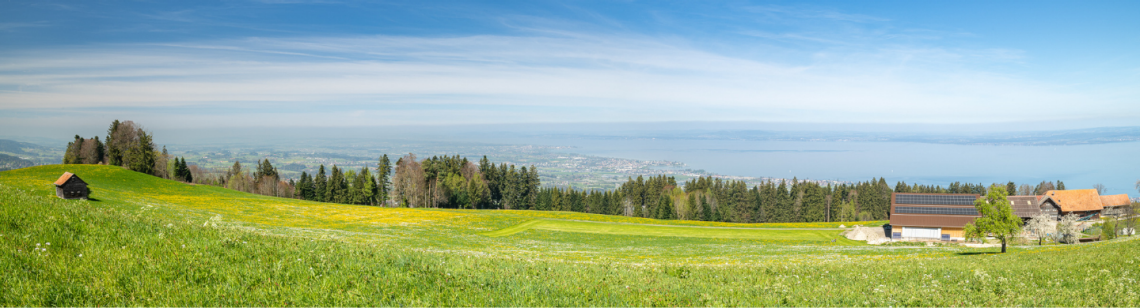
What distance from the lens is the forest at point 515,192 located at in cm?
8900

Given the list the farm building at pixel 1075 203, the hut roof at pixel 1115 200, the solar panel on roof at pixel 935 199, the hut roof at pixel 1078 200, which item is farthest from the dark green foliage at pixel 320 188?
the hut roof at pixel 1115 200

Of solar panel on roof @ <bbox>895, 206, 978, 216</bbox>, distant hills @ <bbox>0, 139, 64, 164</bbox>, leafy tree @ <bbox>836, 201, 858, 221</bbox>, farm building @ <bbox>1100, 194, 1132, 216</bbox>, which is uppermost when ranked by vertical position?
distant hills @ <bbox>0, 139, 64, 164</bbox>

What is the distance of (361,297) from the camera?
7.46m

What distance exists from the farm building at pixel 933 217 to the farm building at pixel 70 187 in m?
84.7

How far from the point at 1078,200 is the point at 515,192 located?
9970 centimetres

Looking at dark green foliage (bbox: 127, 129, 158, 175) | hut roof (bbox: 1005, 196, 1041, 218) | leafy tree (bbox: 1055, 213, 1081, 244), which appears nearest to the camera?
leafy tree (bbox: 1055, 213, 1081, 244)

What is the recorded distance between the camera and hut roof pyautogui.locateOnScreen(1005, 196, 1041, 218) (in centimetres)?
7181

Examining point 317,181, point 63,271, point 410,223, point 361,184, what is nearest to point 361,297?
point 63,271

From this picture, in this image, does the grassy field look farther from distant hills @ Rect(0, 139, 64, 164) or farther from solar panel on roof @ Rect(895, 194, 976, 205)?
distant hills @ Rect(0, 139, 64, 164)

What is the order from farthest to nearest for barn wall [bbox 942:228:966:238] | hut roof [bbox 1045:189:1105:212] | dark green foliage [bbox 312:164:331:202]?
dark green foliage [bbox 312:164:331:202]
hut roof [bbox 1045:189:1105:212]
barn wall [bbox 942:228:966:238]

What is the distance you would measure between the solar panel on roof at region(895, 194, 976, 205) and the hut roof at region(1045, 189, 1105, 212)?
3838cm

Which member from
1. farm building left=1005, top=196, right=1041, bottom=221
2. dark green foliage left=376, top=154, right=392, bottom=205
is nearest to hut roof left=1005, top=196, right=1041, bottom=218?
farm building left=1005, top=196, right=1041, bottom=221

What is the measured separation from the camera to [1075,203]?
80250 millimetres

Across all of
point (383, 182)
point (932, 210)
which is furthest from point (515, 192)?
point (932, 210)
